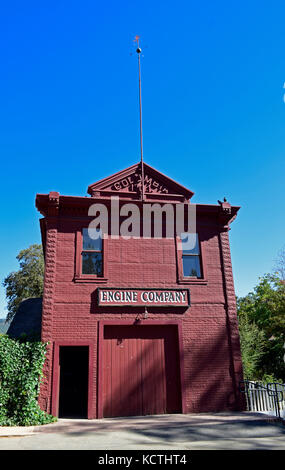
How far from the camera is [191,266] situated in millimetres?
14344

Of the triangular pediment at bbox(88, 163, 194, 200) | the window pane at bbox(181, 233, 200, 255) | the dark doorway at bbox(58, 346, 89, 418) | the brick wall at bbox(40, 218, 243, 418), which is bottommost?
the dark doorway at bbox(58, 346, 89, 418)

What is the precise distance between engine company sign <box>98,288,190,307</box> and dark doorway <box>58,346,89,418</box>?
2646 millimetres

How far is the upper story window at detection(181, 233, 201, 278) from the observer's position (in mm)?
14242

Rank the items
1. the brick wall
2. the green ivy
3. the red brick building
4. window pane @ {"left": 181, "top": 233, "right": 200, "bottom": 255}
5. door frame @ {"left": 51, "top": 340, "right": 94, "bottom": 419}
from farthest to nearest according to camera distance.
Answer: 1. window pane @ {"left": 181, "top": 233, "right": 200, "bottom": 255}
2. the brick wall
3. the red brick building
4. door frame @ {"left": 51, "top": 340, "right": 94, "bottom": 419}
5. the green ivy

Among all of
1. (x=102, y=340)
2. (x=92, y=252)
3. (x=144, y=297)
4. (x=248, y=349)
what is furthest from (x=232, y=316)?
(x=248, y=349)

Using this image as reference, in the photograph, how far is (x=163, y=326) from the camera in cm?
1323

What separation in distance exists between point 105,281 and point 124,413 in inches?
178

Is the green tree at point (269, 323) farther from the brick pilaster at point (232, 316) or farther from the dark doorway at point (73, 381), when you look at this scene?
the dark doorway at point (73, 381)

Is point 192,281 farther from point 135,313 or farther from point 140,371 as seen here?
point 140,371

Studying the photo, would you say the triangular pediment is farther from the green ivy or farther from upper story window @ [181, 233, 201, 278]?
the green ivy

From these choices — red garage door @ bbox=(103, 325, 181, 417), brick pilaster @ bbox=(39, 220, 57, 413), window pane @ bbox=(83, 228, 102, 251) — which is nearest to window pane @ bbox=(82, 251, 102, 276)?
window pane @ bbox=(83, 228, 102, 251)

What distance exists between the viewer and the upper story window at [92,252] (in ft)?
44.4
